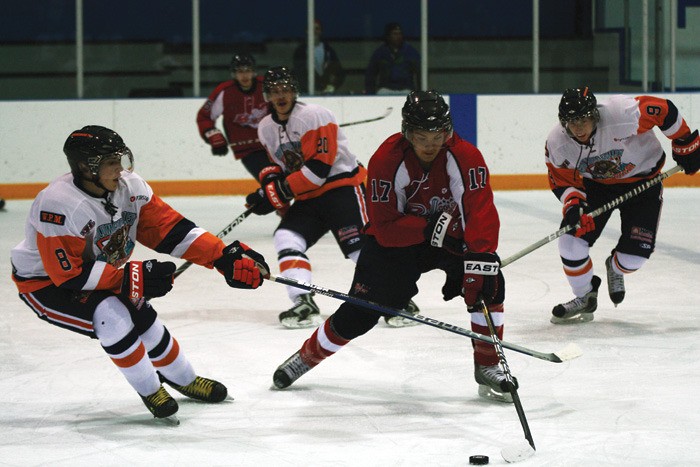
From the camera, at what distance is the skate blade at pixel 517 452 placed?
8.75ft

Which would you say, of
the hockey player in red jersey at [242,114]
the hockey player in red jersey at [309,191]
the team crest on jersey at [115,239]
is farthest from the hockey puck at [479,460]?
the hockey player in red jersey at [242,114]

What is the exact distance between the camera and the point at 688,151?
14.4 feet

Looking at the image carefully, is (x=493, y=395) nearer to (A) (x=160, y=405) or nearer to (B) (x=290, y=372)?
(B) (x=290, y=372)

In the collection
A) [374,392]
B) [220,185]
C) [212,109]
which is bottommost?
[374,392]

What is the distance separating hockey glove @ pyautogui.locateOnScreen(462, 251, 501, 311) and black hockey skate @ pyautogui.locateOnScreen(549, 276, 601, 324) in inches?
51.4

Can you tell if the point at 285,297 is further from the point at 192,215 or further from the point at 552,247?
the point at 192,215

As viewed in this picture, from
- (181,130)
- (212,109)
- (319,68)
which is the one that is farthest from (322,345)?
(319,68)

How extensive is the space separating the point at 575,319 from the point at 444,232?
1.37 meters

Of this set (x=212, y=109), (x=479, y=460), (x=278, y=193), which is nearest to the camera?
(x=479, y=460)

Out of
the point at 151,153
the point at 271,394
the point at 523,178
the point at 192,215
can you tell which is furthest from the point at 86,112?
the point at 271,394

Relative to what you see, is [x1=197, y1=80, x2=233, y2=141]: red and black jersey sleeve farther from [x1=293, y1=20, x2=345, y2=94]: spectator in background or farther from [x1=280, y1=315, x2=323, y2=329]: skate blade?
[x1=280, y1=315, x2=323, y2=329]: skate blade

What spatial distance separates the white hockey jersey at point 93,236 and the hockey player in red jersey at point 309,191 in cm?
121

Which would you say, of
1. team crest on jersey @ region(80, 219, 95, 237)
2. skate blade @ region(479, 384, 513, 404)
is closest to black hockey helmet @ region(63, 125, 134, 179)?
team crest on jersey @ region(80, 219, 95, 237)

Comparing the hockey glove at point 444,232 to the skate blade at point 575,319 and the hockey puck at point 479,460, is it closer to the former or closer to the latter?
the hockey puck at point 479,460
